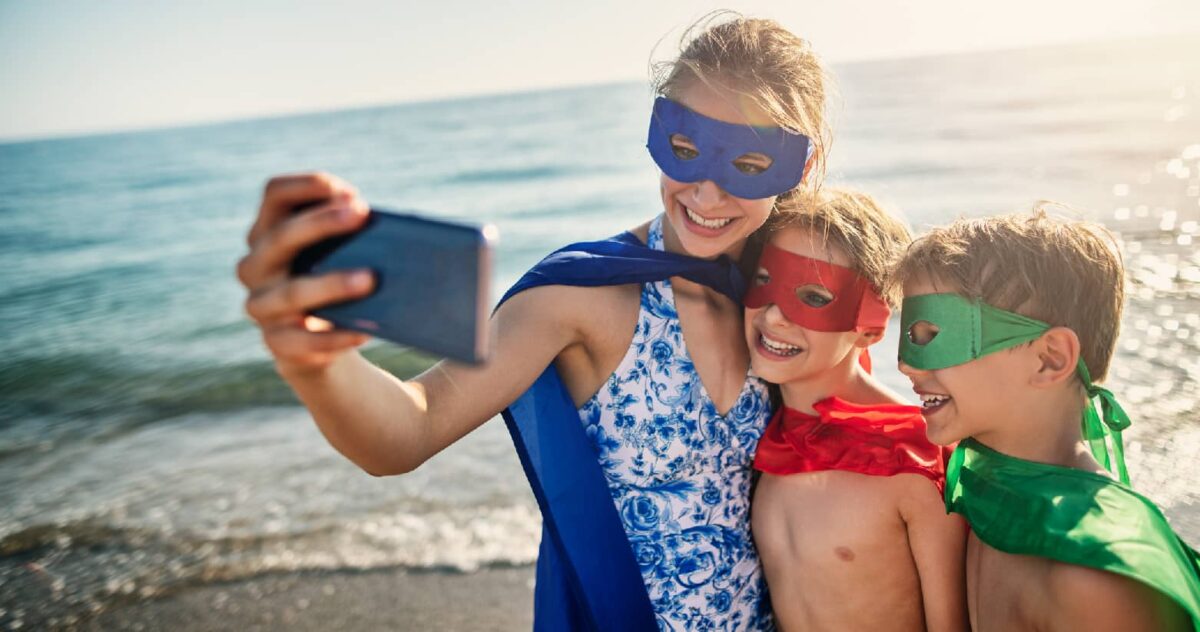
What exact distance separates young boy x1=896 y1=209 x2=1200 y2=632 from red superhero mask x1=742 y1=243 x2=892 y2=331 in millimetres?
233

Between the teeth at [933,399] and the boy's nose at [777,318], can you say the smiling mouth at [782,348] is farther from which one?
the teeth at [933,399]

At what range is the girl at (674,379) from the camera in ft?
7.64

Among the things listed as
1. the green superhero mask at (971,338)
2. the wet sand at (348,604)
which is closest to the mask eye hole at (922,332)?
the green superhero mask at (971,338)

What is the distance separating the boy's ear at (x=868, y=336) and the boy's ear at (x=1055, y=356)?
1.73 feet

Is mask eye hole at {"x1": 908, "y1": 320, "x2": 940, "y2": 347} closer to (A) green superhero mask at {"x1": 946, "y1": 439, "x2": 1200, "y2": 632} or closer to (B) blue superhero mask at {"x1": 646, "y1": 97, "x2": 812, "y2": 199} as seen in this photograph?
(A) green superhero mask at {"x1": 946, "y1": 439, "x2": 1200, "y2": 632}

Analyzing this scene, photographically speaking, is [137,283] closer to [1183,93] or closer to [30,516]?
[30,516]

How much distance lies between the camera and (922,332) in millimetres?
2146

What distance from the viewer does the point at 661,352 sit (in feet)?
7.84

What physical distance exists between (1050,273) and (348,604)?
142 inches

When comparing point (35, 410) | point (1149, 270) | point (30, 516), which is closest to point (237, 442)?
point (30, 516)

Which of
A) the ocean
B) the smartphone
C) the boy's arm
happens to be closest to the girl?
the boy's arm

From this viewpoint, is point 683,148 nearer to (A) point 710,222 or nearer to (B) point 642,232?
(A) point 710,222

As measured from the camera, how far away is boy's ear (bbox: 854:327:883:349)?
2.51 metres

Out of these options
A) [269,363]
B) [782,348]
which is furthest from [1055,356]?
[269,363]
